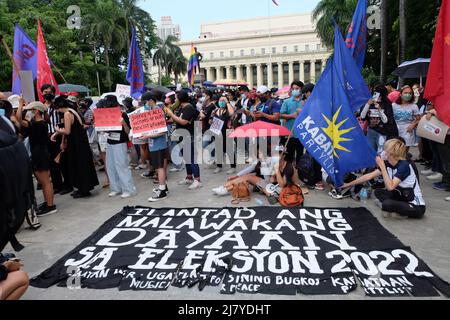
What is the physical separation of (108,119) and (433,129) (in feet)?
18.8

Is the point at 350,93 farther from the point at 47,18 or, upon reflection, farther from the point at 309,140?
the point at 47,18

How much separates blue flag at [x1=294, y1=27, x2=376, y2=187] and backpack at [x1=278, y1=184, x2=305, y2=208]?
2.00 feet

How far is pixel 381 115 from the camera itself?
665 cm

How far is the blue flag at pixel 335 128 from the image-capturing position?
5.29 metres

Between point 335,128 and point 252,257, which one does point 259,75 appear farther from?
point 252,257

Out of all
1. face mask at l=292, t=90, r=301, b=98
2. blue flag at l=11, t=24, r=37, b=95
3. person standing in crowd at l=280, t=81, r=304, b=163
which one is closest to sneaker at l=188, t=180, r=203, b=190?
person standing in crowd at l=280, t=81, r=304, b=163

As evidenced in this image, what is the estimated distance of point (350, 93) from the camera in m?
5.51

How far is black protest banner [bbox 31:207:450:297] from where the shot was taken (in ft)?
11.1

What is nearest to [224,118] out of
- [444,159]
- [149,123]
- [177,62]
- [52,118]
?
[149,123]

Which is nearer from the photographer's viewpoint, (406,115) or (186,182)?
(406,115)

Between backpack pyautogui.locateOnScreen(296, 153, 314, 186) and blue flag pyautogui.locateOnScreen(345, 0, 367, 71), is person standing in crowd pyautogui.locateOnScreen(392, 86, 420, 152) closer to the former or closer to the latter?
blue flag pyautogui.locateOnScreen(345, 0, 367, 71)

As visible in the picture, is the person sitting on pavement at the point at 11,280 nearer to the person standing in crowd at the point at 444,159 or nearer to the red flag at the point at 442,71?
the red flag at the point at 442,71
